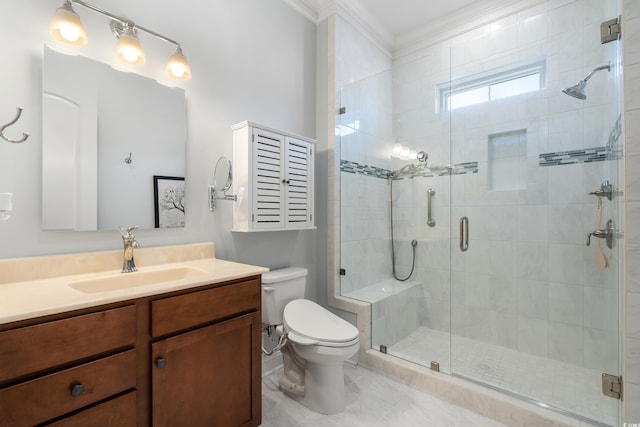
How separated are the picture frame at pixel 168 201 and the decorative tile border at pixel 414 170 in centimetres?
132

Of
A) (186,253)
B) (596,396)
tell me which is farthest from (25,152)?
(596,396)

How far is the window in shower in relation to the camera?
7.48ft

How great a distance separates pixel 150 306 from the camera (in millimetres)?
1092

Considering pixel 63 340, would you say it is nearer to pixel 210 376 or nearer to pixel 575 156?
pixel 210 376

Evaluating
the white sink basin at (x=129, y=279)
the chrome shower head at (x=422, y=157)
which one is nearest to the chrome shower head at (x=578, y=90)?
the chrome shower head at (x=422, y=157)

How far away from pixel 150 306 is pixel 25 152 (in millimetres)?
853

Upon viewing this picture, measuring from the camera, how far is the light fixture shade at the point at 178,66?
1617mm

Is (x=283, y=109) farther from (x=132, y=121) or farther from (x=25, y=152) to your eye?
(x=25, y=152)

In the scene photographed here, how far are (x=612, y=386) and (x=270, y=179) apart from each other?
2111 millimetres

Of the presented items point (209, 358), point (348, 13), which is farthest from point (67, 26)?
point (348, 13)

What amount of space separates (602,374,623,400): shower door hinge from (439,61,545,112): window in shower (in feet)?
6.23

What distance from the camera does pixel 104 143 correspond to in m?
1.43

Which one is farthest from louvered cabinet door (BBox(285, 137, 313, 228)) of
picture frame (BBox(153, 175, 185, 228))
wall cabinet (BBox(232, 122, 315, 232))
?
picture frame (BBox(153, 175, 185, 228))

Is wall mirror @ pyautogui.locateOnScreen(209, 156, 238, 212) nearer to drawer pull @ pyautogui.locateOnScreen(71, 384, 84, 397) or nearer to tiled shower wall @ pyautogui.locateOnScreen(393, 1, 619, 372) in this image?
drawer pull @ pyautogui.locateOnScreen(71, 384, 84, 397)
